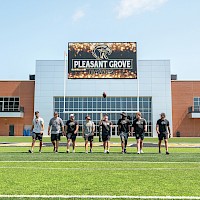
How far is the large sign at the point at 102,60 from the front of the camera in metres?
45.7

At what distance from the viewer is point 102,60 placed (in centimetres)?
4650

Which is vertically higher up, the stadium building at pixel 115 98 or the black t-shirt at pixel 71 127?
the stadium building at pixel 115 98

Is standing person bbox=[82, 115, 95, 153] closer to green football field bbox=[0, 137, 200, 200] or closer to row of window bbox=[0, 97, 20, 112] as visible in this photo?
green football field bbox=[0, 137, 200, 200]

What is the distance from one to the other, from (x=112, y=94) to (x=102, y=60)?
6.77m

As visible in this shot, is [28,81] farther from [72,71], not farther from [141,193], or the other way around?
[141,193]

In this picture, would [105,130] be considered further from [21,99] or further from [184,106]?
[21,99]

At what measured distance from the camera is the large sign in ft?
150

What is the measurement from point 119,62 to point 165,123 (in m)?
34.1

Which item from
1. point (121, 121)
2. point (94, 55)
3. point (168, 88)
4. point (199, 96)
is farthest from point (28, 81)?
point (121, 121)

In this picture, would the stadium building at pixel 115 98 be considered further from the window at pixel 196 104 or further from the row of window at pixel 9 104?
the row of window at pixel 9 104

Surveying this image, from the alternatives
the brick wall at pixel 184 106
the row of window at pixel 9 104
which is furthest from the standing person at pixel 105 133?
the row of window at pixel 9 104

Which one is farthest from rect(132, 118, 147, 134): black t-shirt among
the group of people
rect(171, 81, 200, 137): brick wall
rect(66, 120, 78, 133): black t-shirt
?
rect(171, 81, 200, 137): brick wall

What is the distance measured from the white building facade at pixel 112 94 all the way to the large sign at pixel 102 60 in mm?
4105

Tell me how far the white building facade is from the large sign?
411cm
